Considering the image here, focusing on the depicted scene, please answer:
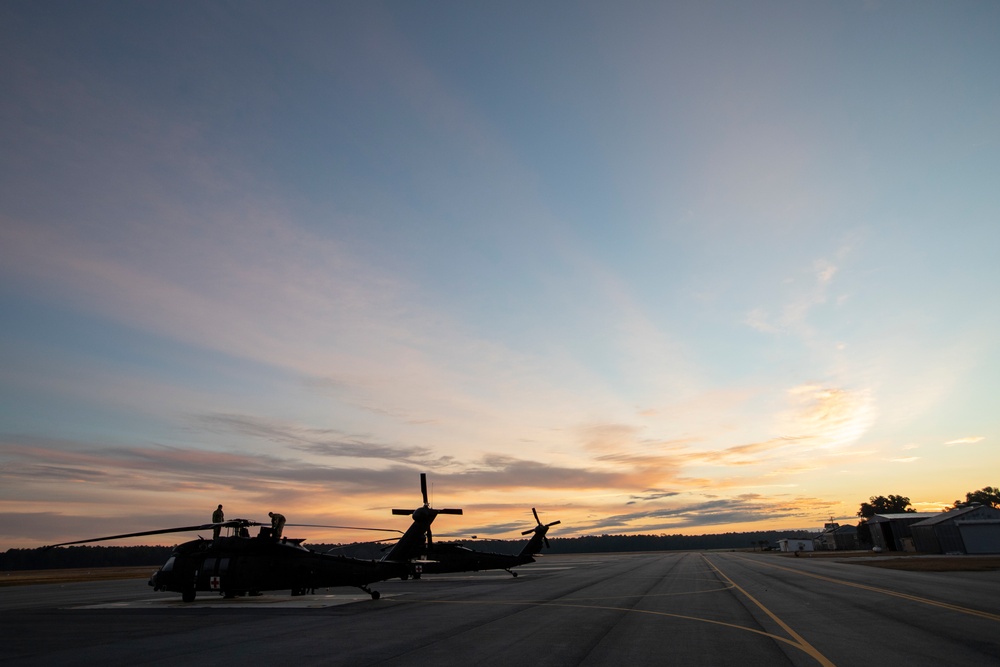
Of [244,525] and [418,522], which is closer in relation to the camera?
[244,525]

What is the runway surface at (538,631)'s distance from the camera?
1116cm

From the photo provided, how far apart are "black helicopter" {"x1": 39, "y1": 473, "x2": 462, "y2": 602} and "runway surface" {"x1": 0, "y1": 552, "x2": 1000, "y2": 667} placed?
38.1 inches

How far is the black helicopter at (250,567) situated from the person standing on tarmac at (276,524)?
177 millimetres

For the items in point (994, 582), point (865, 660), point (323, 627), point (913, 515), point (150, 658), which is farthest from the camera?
point (913, 515)

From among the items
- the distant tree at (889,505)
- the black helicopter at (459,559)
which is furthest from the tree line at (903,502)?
the black helicopter at (459,559)

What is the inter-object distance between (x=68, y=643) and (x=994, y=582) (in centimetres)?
4091

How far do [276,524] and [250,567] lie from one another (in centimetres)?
207

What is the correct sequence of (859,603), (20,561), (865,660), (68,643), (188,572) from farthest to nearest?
(20,561), (188,572), (859,603), (68,643), (865,660)

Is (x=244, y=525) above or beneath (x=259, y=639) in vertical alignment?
above

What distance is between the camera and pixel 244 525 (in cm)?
2534

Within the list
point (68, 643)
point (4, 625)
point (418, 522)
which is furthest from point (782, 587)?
point (4, 625)

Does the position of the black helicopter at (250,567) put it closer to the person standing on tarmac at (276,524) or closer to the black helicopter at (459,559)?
the person standing on tarmac at (276,524)

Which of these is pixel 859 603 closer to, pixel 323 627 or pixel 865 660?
pixel 865 660


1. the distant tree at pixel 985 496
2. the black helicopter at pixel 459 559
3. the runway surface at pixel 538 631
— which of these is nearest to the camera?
the runway surface at pixel 538 631
